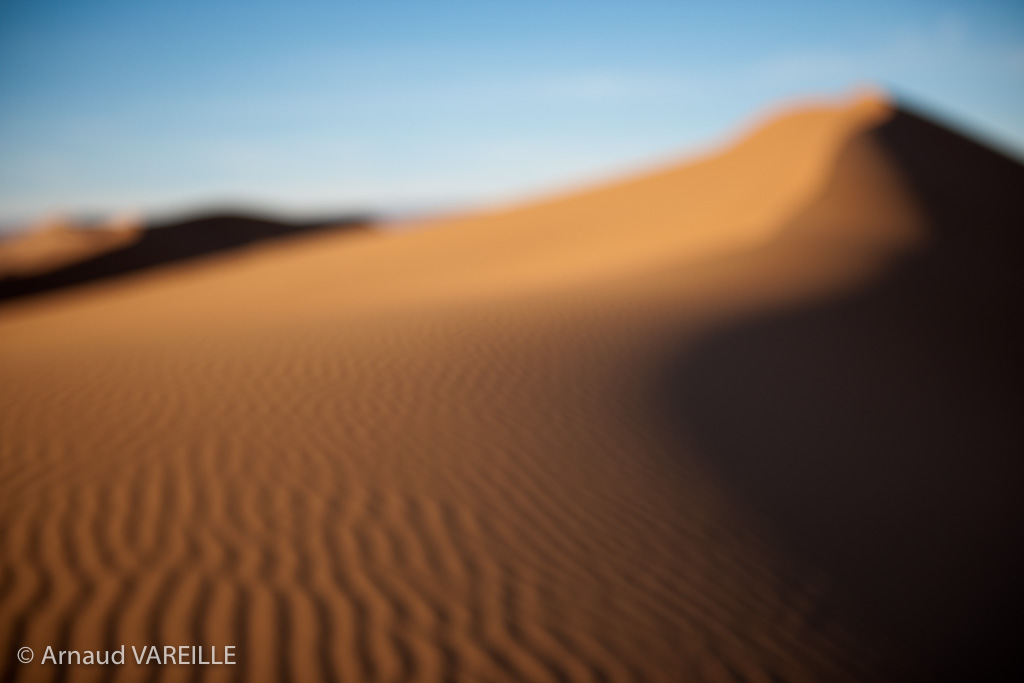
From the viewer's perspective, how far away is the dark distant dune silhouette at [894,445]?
432 cm

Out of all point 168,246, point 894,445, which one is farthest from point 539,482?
point 168,246

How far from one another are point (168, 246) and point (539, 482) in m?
41.0

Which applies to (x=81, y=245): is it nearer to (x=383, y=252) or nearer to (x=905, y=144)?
(x=383, y=252)

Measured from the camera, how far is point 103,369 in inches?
288

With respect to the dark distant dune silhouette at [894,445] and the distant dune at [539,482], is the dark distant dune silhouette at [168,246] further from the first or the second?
the dark distant dune silhouette at [894,445]

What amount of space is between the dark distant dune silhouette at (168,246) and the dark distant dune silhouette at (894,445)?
100ft

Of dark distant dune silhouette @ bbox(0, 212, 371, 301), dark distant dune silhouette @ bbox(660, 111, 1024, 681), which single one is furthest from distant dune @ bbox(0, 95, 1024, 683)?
dark distant dune silhouette @ bbox(0, 212, 371, 301)

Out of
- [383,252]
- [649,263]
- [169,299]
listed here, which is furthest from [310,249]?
[649,263]

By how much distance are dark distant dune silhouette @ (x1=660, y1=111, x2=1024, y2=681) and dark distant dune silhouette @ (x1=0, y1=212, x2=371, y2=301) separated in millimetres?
30567

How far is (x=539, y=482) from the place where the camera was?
17.0ft

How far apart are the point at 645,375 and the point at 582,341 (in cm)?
119

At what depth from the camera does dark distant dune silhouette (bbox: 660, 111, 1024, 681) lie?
4.32 m

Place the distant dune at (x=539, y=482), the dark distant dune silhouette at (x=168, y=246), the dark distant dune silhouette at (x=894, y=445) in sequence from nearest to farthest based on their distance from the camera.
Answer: the distant dune at (x=539, y=482), the dark distant dune silhouette at (x=894, y=445), the dark distant dune silhouette at (x=168, y=246)

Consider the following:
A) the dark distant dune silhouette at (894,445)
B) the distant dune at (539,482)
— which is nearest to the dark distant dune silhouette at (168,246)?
the distant dune at (539,482)
